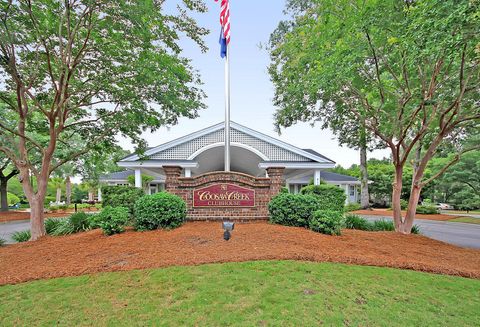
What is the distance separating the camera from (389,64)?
317 inches

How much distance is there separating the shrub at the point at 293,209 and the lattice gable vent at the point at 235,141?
7758 millimetres

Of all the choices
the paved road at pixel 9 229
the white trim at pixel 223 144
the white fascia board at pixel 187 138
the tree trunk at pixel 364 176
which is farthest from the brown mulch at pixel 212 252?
the tree trunk at pixel 364 176

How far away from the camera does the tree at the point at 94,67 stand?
7023 mm

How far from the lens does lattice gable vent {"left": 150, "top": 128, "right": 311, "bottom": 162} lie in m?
15.2

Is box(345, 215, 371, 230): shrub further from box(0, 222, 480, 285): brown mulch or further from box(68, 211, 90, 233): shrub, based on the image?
box(68, 211, 90, 233): shrub

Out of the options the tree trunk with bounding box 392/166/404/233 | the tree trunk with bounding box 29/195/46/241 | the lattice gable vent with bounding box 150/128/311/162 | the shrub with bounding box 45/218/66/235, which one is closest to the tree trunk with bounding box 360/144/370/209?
the lattice gable vent with bounding box 150/128/311/162

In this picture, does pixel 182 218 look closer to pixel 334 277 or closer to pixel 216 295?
pixel 216 295

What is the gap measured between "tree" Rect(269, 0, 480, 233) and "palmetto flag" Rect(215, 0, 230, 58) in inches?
83.7

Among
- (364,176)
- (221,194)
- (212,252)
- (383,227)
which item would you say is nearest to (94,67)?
(221,194)

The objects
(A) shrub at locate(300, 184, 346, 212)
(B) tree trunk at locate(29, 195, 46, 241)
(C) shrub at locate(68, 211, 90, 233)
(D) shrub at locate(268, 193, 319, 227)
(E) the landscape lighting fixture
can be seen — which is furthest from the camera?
(A) shrub at locate(300, 184, 346, 212)

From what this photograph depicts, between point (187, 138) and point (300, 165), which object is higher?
point (187, 138)

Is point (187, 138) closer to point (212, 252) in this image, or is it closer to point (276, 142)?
point (276, 142)

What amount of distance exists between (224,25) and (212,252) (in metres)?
8.13

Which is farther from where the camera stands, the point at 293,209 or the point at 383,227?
the point at 383,227
